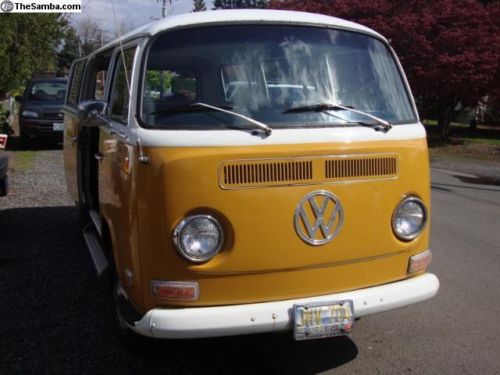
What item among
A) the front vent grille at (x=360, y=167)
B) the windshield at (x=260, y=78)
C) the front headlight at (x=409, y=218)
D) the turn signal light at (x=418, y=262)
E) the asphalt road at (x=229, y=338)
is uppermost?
the windshield at (x=260, y=78)

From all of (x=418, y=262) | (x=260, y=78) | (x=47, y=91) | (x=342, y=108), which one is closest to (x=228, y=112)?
(x=260, y=78)

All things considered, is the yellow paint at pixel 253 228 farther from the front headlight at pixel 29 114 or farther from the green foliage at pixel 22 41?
the green foliage at pixel 22 41

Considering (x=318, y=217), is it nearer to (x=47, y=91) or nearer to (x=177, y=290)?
(x=177, y=290)

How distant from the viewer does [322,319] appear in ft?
10.2

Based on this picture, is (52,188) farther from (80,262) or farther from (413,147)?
(413,147)

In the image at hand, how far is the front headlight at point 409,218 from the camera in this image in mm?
3459

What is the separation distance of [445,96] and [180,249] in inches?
708

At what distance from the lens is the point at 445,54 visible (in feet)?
54.1

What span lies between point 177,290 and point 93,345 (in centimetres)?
120

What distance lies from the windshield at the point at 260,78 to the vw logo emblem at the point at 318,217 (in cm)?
47

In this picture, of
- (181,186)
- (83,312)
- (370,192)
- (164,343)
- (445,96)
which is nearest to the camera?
(181,186)

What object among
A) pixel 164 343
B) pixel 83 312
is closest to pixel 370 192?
pixel 164 343

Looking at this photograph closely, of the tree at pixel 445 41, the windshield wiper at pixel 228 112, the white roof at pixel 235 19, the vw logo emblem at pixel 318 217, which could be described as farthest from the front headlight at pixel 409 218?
the tree at pixel 445 41

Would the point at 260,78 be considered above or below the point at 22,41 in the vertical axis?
below
